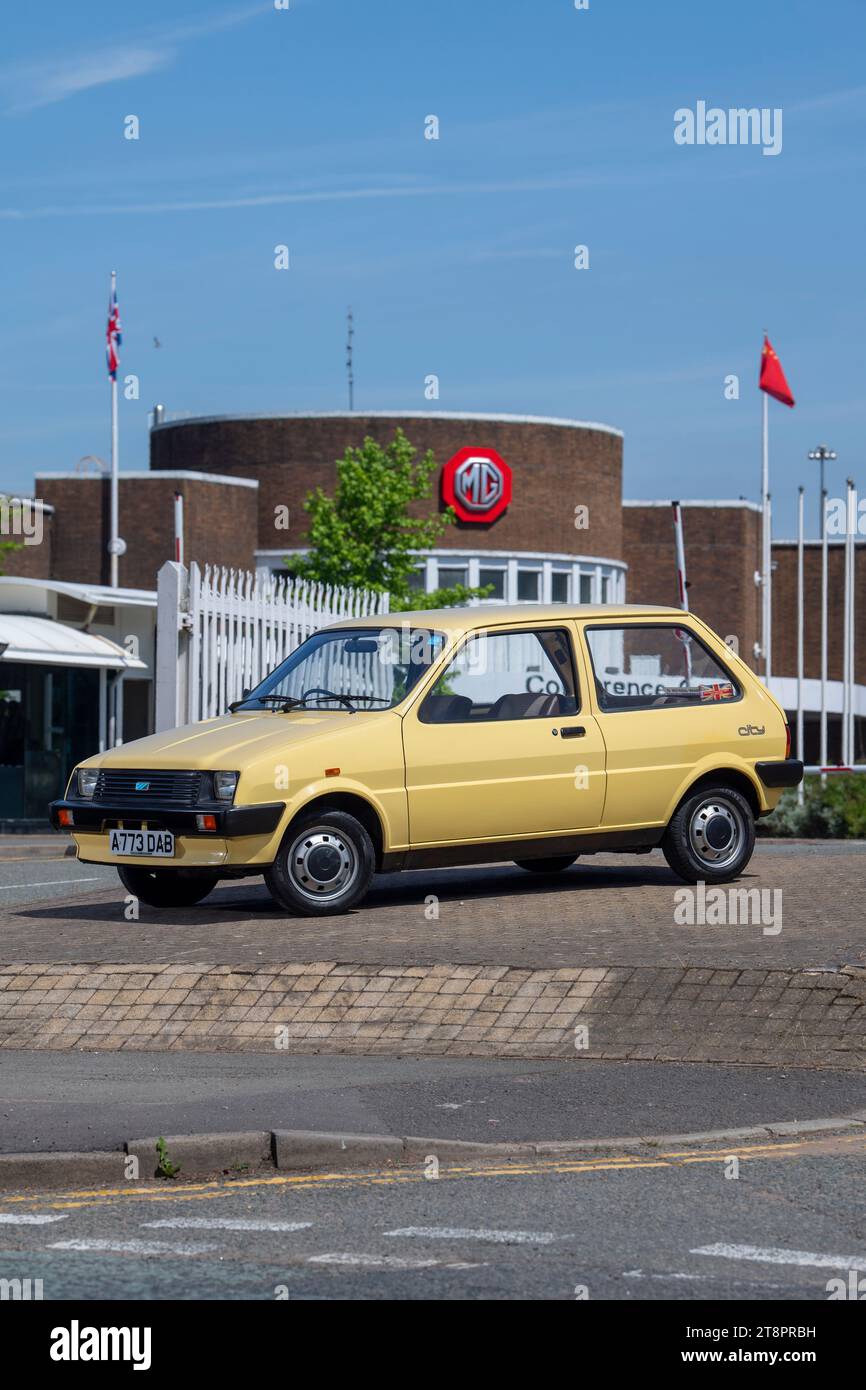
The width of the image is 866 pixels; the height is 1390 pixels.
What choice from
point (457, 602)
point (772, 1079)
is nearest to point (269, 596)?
point (772, 1079)

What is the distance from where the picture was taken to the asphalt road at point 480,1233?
5.33 m

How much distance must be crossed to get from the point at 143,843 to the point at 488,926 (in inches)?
79.4

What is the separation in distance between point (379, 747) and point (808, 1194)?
18.4ft

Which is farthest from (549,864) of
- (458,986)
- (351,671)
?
(458,986)

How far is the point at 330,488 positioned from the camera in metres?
56.8

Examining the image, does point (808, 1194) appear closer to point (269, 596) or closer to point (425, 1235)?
point (425, 1235)

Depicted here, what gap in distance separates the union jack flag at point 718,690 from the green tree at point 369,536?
36.0 metres

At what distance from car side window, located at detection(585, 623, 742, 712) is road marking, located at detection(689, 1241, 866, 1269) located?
675 cm

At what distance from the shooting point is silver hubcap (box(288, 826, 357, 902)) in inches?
449

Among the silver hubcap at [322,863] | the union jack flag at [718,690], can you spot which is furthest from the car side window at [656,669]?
the silver hubcap at [322,863]

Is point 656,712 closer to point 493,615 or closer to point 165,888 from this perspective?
point 493,615

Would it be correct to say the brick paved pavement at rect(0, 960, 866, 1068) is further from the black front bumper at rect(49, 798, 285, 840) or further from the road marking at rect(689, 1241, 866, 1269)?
the road marking at rect(689, 1241, 866, 1269)

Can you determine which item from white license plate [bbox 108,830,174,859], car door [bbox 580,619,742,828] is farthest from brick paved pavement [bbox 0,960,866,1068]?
car door [bbox 580,619,742,828]

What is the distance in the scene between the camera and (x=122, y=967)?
9875 mm
